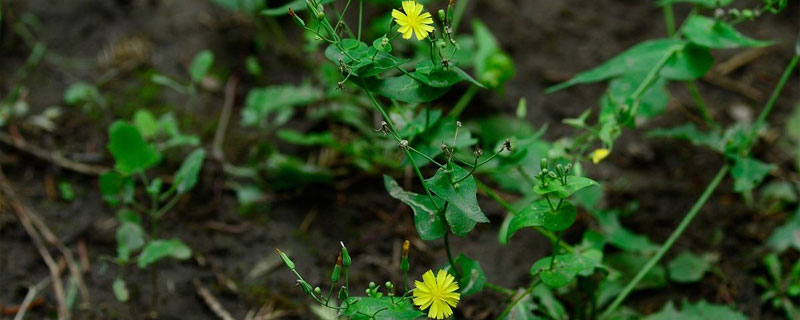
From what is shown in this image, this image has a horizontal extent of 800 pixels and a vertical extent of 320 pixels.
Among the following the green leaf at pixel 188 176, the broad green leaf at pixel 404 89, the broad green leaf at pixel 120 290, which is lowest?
the broad green leaf at pixel 120 290

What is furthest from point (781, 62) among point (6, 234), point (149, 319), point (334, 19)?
point (6, 234)

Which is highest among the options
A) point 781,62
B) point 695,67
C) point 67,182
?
point 781,62

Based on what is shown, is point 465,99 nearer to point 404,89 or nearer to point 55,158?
point 404,89

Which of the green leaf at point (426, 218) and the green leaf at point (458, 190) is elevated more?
the green leaf at point (458, 190)

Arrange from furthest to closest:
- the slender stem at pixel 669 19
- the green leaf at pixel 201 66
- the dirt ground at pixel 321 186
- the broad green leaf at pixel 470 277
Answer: the slender stem at pixel 669 19, the green leaf at pixel 201 66, the dirt ground at pixel 321 186, the broad green leaf at pixel 470 277

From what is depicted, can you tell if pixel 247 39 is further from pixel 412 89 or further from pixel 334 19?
pixel 412 89

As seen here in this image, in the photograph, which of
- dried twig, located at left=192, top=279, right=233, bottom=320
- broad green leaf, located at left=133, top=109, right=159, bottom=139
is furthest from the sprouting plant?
broad green leaf, located at left=133, top=109, right=159, bottom=139

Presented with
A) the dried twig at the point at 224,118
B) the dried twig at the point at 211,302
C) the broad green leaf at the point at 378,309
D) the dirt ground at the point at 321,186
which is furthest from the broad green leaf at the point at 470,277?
the dried twig at the point at 224,118

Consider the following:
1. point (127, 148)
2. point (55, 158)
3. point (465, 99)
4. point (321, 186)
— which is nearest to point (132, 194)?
point (127, 148)

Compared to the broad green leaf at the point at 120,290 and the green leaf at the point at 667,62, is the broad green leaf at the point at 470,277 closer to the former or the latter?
the green leaf at the point at 667,62
